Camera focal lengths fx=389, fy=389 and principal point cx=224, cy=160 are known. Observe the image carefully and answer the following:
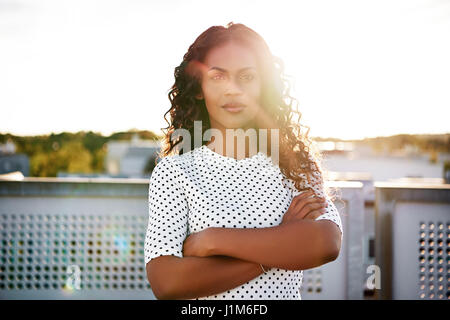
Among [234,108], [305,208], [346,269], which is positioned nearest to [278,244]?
[305,208]

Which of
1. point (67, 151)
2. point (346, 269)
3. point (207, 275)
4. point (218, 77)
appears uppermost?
point (218, 77)

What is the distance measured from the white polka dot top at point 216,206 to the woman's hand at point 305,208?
25 millimetres

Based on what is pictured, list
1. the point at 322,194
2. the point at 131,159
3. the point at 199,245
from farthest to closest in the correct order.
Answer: the point at 131,159, the point at 322,194, the point at 199,245

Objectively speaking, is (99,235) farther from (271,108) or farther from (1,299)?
(271,108)

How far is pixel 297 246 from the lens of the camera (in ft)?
4.28

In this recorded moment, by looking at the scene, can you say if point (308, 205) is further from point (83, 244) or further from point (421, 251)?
point (83, 244)

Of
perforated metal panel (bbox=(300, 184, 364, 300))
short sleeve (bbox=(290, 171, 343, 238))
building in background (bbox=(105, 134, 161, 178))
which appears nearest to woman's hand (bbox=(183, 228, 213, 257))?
short sleeve (bbox=(290, 171, 343, 238))

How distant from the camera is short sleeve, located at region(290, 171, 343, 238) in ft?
4.66

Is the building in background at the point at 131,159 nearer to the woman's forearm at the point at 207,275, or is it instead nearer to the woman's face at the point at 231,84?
the woman's face at the point at 231,84

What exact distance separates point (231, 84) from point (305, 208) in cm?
53

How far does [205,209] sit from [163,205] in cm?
15

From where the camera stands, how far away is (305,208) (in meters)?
1.41

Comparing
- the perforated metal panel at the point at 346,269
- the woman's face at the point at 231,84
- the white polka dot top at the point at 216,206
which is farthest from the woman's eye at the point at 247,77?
the perforated metal panel at the point at 346,269

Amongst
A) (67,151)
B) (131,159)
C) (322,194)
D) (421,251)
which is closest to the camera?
(322,194)
